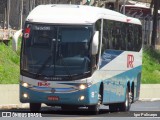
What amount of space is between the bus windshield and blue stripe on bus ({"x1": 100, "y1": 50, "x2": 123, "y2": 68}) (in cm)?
163

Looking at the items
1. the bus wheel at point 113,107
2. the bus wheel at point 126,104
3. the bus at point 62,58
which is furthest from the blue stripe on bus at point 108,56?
the bus wheel at point 113,107

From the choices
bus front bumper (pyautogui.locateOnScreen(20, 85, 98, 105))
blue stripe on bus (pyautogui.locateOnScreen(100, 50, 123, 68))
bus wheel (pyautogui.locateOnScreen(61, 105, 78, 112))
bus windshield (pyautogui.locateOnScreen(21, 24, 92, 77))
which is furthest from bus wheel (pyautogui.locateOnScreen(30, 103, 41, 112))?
blue stripe on bus (pyautogui.locateOnScreen(100, 50, 123, 68))

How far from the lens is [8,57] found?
129ft

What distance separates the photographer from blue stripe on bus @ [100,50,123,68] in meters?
24.2

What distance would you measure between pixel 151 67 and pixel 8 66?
22.3 metres

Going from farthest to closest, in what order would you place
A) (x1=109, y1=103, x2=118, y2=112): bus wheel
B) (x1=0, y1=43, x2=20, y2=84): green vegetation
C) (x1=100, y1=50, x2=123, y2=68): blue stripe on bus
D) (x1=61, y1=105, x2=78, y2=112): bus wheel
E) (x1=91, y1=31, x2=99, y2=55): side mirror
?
(x1=0, y1=43, x2=20, y2=84): green vegetation
(x1=109, y1=103, x2=118, y2=112): bus wheel
(x1=100, y1=50, x2=123, y2=68): blue stripe on bus
(x1=61, y1=105, x2=78, y2=112): bus wheel
(x1=91, y1=31, x2=99, y2=55): side mirror

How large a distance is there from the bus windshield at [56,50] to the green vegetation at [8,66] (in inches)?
452

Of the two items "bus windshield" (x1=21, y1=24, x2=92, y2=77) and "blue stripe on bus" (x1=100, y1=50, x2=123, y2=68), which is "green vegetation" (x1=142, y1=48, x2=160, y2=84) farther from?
"bus windshield" (x1=21, y1=24, x2=92, y2=77)

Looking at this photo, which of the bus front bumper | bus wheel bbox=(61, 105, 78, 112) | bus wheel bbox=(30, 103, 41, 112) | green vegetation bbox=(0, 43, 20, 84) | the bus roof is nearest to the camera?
the bus front bumper

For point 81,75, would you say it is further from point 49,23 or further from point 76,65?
point 49,23

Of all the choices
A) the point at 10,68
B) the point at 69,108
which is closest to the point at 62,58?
the point at 69,108

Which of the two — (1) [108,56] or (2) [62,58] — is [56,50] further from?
(1) [108,56]

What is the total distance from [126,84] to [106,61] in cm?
353

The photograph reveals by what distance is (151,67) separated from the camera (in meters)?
57.2
